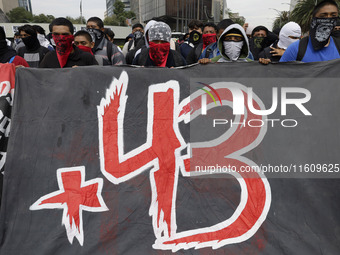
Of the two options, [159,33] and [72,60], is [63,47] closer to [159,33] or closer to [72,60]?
[72,60]

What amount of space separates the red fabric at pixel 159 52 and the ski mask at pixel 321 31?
1366mm

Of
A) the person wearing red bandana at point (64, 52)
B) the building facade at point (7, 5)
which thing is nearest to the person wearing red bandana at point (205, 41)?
the person wearing red bandana at point (64, 52)

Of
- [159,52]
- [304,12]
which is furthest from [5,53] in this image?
[304,12]

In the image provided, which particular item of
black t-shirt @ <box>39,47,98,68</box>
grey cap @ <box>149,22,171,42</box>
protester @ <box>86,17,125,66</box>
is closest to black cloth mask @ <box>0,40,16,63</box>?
black t-shirt @ <box>39,47,98,68</box>

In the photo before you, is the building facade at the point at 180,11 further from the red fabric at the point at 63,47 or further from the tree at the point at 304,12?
the red fabric at the point at 63,47

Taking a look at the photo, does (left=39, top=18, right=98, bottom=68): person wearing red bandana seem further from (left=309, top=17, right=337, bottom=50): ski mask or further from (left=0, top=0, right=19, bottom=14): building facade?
(left=0, top=0, right=19, bottom=14): building facade

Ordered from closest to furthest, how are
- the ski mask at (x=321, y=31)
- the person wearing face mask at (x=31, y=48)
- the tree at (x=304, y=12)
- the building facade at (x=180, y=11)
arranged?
1. the ski mask at (x=321, y=31)
2. the person wearing face mask at (x=31, y=48)
3. the tree at (x=304, y=12)
4. the building facade at (x=180, y=11)

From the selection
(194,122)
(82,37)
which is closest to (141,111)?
(194,122)

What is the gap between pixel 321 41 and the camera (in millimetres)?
2387

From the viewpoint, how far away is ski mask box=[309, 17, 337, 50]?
93.4 inches

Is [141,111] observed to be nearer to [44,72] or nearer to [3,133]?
[44,72]

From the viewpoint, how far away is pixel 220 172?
210 cm

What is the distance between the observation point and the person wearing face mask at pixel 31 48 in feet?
12.2

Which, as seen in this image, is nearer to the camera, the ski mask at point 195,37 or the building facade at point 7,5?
the ski mask at point 195,37
